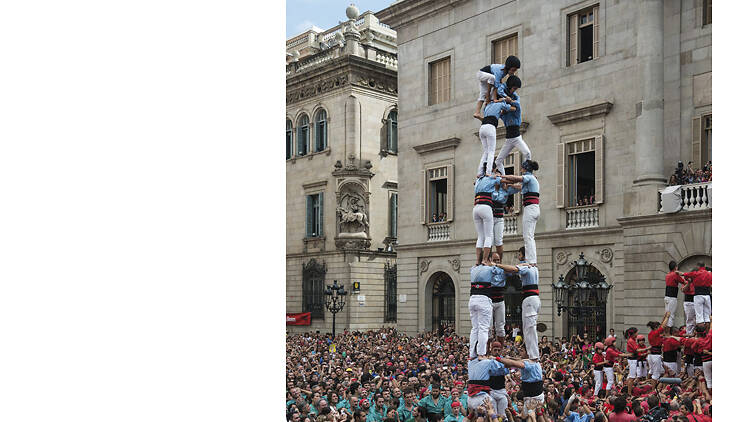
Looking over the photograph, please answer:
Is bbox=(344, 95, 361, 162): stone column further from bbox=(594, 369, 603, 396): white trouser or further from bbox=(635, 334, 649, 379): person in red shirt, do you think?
bbox=(635, 334, 649, 379): person in red shirt

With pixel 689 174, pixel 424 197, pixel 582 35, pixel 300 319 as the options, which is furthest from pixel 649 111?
pixel 300 319

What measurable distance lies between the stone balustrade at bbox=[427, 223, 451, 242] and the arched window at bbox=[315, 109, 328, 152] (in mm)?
6454

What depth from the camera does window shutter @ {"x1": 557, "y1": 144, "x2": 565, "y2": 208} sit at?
20.3 metres

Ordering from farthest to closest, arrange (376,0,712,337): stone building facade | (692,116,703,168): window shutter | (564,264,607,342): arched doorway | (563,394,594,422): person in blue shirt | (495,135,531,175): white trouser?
(564,264,607,342): arched doorway, (376,0,712,337): stone building facade, (692,116,703,168): window shutter, (495,135,531,175): white trouser, (563,394,594,422): person in blue shirt

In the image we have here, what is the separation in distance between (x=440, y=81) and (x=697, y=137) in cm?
872

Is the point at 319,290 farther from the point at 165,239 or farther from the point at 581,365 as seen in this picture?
the point at 165,239

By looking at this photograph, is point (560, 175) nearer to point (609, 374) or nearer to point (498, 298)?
point (609, 374)

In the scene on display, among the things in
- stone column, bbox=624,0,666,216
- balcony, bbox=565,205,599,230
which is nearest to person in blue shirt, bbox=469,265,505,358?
stone column, bbox=624,0,666,216

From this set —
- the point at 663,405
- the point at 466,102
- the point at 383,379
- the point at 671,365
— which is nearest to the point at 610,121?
the point at 466,102

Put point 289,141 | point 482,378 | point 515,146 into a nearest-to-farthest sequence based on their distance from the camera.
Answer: point 482,378 < point 515,146 < point 289,141

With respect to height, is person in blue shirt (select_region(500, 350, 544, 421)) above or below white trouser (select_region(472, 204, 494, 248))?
below

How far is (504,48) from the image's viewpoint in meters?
22.2

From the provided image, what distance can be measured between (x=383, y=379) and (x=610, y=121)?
1006 cm

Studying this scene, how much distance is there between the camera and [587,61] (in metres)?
19.9
